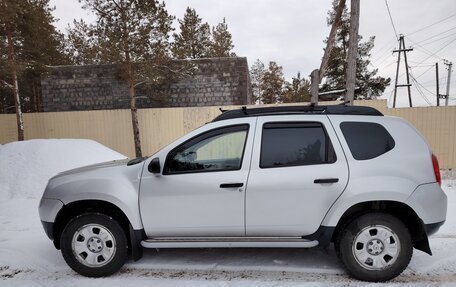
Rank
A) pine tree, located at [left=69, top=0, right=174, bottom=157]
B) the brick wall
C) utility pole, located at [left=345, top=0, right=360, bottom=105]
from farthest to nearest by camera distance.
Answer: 1. the brick wall
2. pine tree, located at [left=69, top=0, right=174, bottom=157]
3. utility pole, located at [left=345, top=0, right=360, bottom=105]

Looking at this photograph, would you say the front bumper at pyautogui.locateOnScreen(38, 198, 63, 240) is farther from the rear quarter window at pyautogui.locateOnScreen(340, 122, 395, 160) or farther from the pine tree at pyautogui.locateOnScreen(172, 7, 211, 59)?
the pine tree at pyautogui.locateOnScreen(172, 7, 211, 59)

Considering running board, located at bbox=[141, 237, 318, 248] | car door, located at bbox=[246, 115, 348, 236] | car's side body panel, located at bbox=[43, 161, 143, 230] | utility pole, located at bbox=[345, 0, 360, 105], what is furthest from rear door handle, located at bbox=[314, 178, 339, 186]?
utility pole, located at bbox=[345, 0, 360, 105]

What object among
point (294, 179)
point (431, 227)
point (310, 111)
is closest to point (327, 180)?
point (294, 179)

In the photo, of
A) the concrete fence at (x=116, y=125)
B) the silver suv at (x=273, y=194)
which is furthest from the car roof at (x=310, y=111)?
the concrete fence at (x=116, y=125)

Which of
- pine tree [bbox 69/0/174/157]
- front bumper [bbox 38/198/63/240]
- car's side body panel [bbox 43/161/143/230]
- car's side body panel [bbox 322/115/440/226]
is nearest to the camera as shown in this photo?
car's side body panel [bbox 322/115/440/226]

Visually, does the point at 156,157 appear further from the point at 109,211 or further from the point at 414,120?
the point at 414,120

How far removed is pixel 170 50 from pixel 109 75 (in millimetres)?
5337

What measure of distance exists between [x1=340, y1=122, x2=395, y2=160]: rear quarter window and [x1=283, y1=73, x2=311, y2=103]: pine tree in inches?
1163

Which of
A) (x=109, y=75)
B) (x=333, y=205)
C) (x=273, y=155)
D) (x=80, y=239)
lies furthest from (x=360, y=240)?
(x=109, y=75)

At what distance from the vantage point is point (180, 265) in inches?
143

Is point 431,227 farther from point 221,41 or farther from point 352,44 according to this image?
point 221,41

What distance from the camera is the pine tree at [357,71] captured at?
2724 centimetres

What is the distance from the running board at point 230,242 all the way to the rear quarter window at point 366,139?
1.11m

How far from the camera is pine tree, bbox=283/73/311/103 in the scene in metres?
32.8
